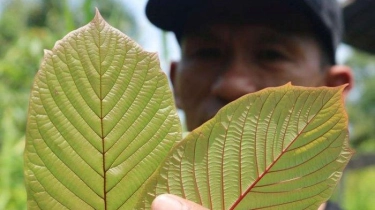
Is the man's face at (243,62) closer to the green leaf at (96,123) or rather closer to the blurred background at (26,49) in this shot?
the blurred background at (26,49)

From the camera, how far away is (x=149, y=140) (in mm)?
189

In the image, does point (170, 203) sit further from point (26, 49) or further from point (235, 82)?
point (26, 49)

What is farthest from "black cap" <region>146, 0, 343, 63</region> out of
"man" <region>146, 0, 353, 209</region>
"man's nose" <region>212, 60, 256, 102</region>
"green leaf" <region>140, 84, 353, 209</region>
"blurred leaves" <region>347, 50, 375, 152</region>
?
"blurred leaves" <region>347, 50, 375, 152</region>

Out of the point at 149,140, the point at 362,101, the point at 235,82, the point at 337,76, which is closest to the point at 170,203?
the point at 149,140

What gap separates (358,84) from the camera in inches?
651

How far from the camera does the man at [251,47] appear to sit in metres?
0.92

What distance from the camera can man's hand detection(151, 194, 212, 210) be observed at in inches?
6.7

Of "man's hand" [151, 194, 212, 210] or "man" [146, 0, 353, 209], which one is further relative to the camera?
"man" [146, 0, 353, 209]

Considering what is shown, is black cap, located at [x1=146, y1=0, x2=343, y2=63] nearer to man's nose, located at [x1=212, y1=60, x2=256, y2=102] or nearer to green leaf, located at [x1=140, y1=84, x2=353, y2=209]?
man's nose, located at [x1=212, y1=60, x2=256, y2=102]

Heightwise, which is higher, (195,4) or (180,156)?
(195,4)

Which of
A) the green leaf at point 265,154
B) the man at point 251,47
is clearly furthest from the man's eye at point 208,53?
the green leaf at point 265,154

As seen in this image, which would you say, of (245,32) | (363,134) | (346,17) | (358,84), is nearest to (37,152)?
(245,32)

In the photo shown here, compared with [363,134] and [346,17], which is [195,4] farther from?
[363,134]

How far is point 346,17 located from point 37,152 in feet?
5.35
